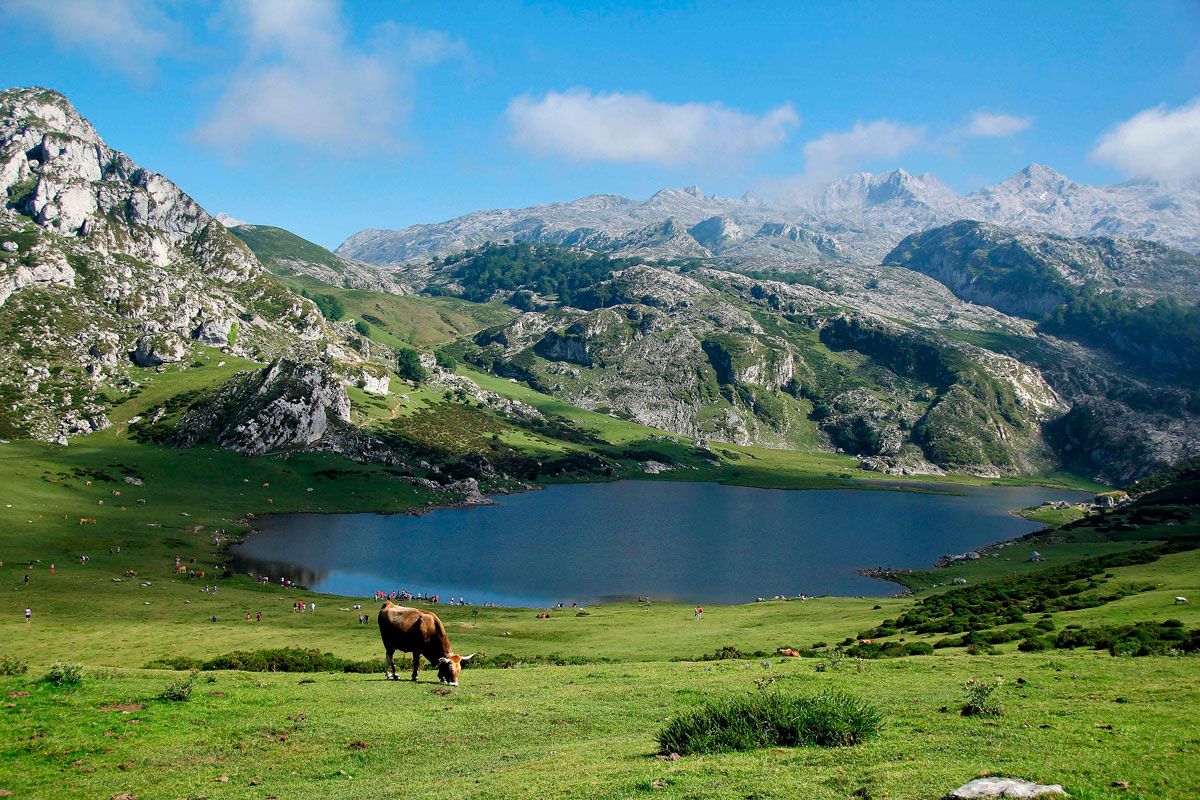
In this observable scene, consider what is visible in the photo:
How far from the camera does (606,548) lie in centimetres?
12488

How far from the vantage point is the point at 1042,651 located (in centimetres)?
2866

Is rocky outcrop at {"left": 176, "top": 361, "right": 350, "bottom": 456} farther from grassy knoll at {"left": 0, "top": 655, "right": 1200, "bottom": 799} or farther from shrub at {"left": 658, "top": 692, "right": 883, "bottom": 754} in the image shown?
shrub at {"left": 658, "top": 692, "right": 883, "bottom": 754}

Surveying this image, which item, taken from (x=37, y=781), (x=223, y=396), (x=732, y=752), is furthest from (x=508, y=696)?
(x=223, y=396)

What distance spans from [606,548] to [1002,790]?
4630 inches

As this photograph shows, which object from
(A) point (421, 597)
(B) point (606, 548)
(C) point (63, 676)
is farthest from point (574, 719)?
(B) point (606, 548)

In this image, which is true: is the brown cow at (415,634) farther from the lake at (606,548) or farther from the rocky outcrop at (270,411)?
the rocky outcrop at (270,411)

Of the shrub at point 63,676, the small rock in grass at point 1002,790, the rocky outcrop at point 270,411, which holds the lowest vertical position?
the shrub at point 63,676

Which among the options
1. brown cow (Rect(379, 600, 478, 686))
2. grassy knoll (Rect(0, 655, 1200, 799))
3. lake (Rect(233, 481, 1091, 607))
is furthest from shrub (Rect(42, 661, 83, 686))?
lake (Rect(233, 481, 1091, 607))

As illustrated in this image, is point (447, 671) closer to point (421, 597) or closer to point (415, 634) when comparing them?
point (415, 634)

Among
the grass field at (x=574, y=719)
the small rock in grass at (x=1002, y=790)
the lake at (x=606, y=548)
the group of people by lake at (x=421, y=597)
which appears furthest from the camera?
the lake at (x=606, y=548)

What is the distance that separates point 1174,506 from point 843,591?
6235cm

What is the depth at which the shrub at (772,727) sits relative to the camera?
566 inches

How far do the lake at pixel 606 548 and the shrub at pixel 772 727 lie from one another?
7618cm

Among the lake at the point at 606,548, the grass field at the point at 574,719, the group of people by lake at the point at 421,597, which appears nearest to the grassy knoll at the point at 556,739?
the grass field at the point at 574,719
